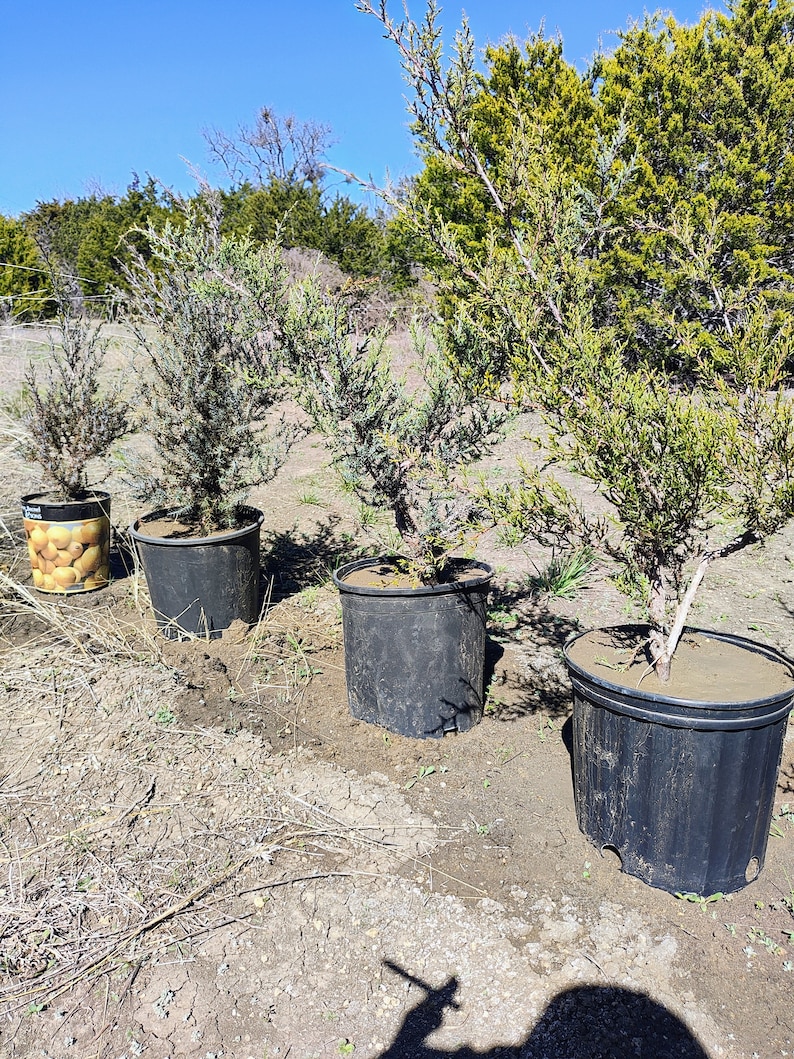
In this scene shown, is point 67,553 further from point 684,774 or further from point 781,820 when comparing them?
point 781,820

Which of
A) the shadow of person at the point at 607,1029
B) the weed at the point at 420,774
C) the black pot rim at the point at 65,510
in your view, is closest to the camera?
the shadow of person at the point at 607,1029

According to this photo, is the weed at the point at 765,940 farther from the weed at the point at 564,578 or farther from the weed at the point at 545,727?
the weed at the point at 564,578

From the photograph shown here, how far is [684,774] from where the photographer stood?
2.15 metres

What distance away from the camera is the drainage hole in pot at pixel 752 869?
7.45 feet

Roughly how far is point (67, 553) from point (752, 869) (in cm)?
430

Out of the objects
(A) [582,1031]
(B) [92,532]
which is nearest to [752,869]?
(A) [582,1031]

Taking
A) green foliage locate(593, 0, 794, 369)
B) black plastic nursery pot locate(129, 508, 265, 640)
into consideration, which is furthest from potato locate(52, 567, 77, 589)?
green foliage locate(593, 0, 794, 369)

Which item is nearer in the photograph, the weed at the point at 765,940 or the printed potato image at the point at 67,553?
the weed at the point at 765,940

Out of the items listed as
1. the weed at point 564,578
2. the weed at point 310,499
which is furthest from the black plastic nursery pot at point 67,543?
the weed at point 564,578

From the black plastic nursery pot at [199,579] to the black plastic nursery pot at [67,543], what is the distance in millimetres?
933

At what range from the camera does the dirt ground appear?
73.0 inches

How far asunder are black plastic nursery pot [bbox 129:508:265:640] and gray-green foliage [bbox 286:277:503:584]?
114 centimetres

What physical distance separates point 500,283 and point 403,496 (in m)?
1.06

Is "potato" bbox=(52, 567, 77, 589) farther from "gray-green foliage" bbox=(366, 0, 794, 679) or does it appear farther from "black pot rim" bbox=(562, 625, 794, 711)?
"black pot rim" bbox=(562, 625, 794, 711)
